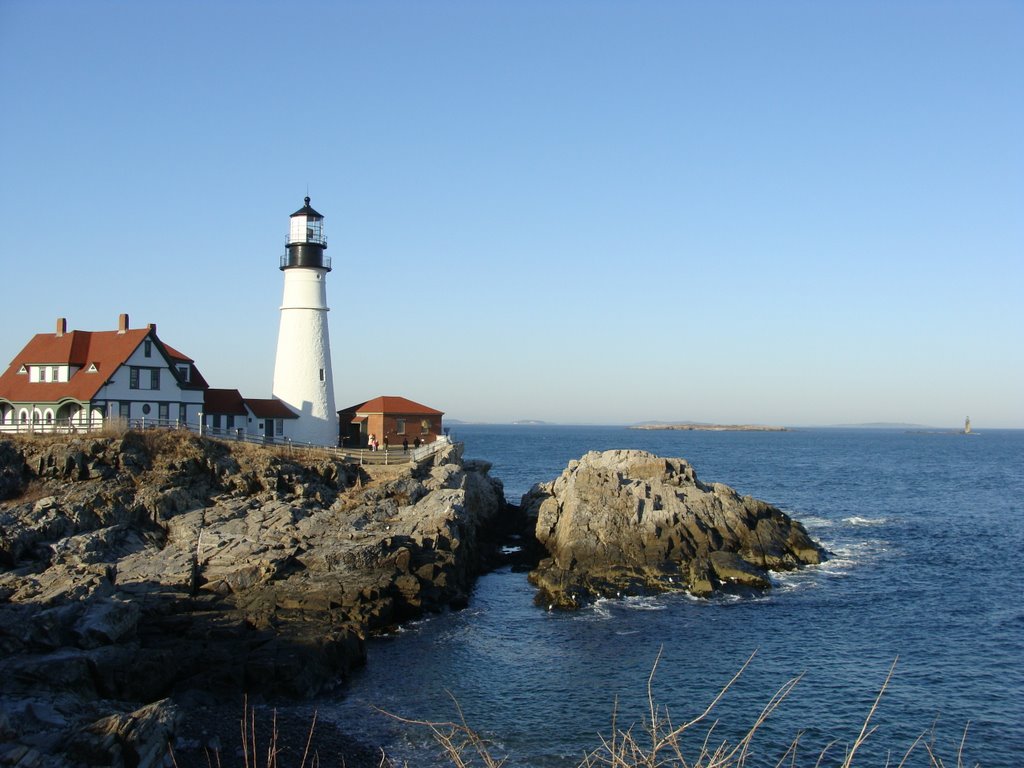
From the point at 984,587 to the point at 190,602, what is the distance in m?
29.9

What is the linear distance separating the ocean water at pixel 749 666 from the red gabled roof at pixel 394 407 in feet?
51.2

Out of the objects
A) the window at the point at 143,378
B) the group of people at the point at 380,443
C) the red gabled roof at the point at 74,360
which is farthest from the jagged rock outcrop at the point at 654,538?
the red gabled roof at the point at 74,360

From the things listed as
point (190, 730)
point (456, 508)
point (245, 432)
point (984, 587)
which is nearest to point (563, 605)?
point (456, 508)

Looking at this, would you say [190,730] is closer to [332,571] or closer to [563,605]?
[332,571]

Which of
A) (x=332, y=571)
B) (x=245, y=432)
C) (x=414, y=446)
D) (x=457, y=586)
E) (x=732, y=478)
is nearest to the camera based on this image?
(x=332, y=571)

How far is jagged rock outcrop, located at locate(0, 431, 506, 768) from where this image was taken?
693 inches

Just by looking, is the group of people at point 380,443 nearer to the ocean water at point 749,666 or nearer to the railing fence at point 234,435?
the railing fence at point 234,435

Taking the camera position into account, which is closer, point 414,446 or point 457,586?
point 457,586

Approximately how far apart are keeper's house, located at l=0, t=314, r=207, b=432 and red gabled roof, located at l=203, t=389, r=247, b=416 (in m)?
0.85

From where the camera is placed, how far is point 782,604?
29.7 metres

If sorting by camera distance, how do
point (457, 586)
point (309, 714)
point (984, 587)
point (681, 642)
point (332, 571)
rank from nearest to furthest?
point (309, 714)
point (681, 642)
point (332, 571)
point (457, 586)
point (984, 587)

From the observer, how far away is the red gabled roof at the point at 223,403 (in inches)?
1694

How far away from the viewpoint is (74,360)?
1554 inches

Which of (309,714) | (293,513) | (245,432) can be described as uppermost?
(245,432)
